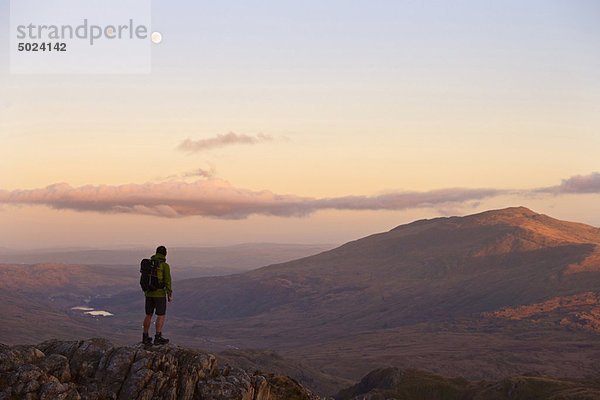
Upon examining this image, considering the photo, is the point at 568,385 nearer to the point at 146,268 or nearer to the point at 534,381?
the point at 534,381

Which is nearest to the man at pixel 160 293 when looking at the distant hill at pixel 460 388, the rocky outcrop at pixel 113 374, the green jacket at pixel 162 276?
the green jacket at pixel 162 276

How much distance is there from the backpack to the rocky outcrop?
3.97 m

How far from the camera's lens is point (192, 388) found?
122 ft

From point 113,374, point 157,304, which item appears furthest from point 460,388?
point 113,374

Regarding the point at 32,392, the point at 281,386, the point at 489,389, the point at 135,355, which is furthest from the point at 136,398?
the point at 489,389

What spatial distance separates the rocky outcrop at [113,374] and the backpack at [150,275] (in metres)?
3.97

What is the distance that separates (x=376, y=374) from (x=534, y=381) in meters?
46.2

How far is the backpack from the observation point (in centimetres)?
3744

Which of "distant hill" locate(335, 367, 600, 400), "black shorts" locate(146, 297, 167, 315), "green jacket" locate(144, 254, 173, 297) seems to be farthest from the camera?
"distant hill" locate(335, 367, 600, 400)

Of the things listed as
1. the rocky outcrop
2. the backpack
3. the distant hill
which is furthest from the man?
the distant hill

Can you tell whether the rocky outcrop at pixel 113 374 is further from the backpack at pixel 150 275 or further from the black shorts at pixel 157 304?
the backpack at pixel 150 275

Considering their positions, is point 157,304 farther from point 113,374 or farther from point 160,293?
point 113,374

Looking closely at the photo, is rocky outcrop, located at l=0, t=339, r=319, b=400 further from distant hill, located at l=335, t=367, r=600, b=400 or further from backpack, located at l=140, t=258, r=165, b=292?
distant hill, located at l=335, t=367, r=600, b=400

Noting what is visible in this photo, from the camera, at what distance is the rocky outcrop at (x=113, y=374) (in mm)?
35031
